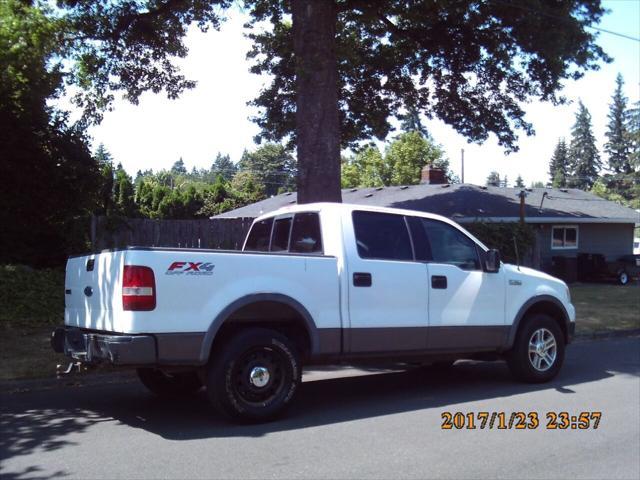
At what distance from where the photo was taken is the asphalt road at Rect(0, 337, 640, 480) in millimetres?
5023

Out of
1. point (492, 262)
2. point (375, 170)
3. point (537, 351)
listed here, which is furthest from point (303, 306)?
point (375, 170)

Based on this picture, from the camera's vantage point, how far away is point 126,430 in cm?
605

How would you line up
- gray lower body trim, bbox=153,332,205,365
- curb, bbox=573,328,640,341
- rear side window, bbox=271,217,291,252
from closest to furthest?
1. gray lower body trim, bbox=153,332,205,365
2. rear side window, bbox=271,217,291,252
3. curb, bbox=573,328,640,341

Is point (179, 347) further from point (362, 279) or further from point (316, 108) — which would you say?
point (316, 108)

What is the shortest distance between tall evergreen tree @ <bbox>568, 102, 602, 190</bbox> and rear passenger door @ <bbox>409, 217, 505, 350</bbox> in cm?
8641

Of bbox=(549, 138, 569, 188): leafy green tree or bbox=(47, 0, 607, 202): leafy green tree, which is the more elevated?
bbox=(549, 138, 569, 188): leafy green tree

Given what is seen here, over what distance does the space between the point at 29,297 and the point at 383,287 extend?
7.70 m

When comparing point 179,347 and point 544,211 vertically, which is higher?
point 544,211

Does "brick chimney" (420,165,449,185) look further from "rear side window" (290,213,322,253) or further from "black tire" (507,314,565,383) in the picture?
"rear side window" (290,213,322,253)

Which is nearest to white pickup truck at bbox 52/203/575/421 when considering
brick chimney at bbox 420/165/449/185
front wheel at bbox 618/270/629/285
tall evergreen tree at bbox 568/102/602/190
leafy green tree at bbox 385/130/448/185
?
front wheel at bbox 618/270/629/285

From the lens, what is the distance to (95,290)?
625cm

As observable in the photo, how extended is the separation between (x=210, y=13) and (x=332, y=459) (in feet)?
43.6

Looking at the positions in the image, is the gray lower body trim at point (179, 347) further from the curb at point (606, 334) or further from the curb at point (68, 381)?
the curb at point (606, 334)

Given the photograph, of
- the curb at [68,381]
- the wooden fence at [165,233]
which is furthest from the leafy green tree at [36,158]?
the curb at [68,381]
